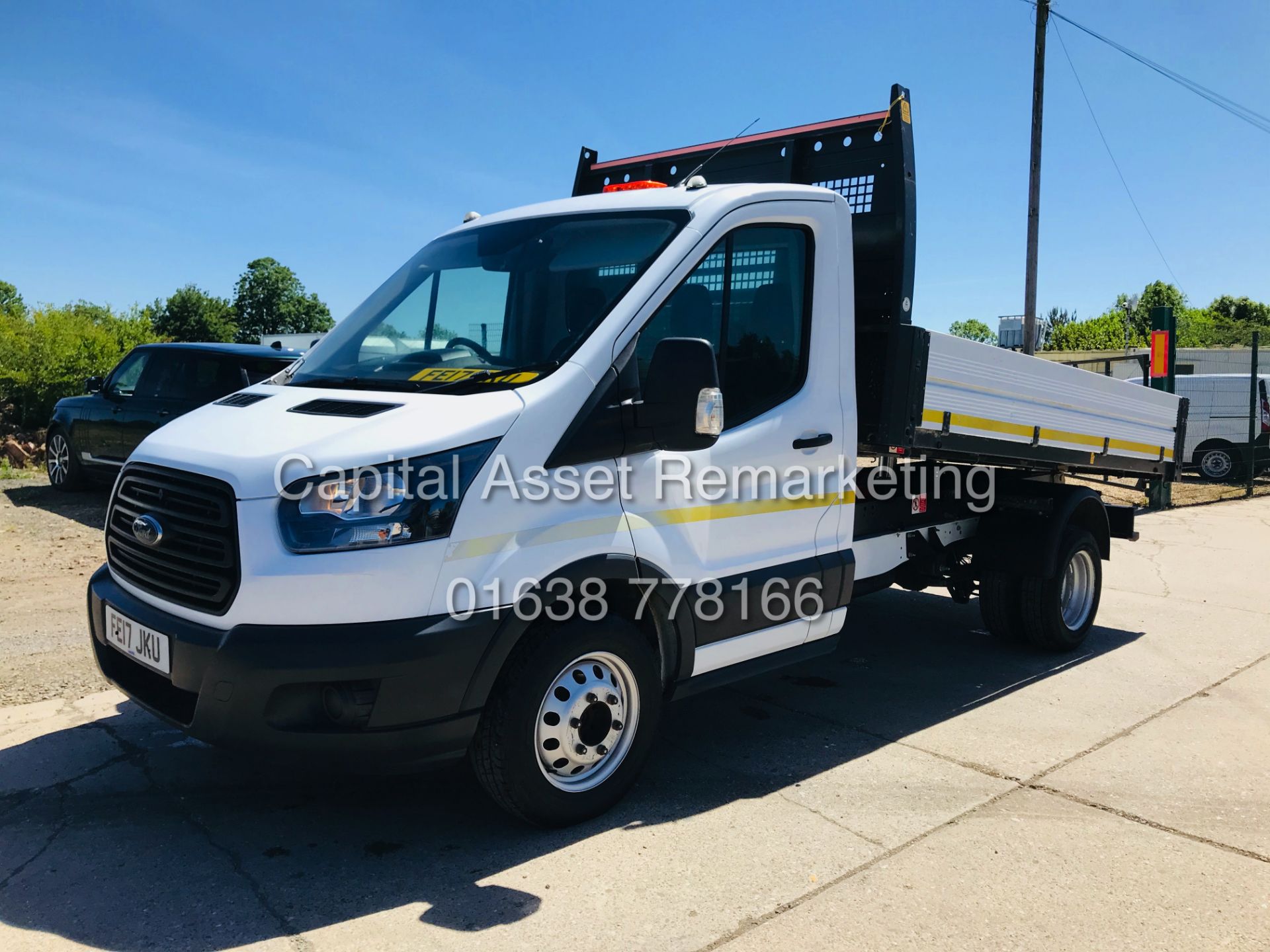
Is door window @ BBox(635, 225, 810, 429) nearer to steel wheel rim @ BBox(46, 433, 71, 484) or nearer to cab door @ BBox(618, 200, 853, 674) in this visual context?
cab door @ BBox(618, 200, 853, 674)

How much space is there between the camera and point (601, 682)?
3.52 metres

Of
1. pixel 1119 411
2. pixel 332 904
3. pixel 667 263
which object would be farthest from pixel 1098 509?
pixel 332 904

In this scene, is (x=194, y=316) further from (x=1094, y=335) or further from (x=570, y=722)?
(x=1094, y=335)

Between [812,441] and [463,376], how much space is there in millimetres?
1597

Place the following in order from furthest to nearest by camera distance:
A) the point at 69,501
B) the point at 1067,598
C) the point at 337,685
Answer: the point at 69,501 < the point at 1067,598 < the point at 337,685

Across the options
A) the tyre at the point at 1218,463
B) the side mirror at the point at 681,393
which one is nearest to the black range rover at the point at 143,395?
the side mirror at the point at 681,393

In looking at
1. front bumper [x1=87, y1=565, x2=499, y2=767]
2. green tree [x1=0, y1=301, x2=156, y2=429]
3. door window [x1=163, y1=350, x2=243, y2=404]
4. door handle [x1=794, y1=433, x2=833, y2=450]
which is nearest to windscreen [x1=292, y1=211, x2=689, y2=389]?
front bumper [x1=87, y1=565, x2=499, y2=767]

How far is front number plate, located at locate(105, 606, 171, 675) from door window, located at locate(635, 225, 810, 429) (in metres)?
1.90

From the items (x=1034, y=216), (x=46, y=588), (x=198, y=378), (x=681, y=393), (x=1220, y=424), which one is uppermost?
(x=1034, y=216)

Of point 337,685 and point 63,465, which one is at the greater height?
point 63,465

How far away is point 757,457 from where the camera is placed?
397 centimetres

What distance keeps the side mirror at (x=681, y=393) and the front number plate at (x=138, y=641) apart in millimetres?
1792

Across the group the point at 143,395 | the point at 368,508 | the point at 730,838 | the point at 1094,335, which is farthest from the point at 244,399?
the point at 1094,335

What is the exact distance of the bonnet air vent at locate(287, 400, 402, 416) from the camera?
327 centimetres
